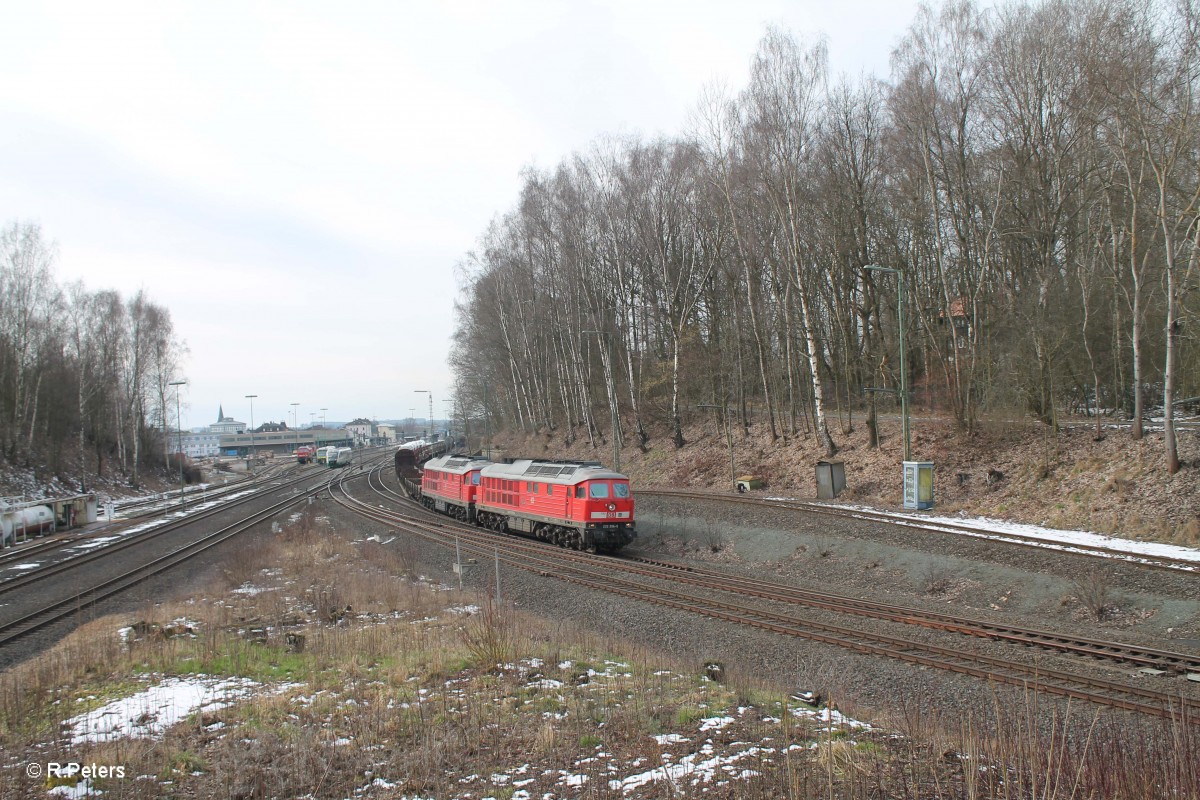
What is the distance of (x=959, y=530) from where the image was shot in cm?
1780

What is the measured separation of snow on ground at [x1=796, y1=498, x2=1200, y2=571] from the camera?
14281 mm

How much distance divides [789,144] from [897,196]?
A: 20.2ft

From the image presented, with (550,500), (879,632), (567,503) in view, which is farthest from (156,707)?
(550,500)

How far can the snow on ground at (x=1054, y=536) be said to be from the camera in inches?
562

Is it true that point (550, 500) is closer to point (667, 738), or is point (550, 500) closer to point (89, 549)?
point (89, 549)

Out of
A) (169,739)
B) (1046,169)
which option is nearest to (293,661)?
(169,739)

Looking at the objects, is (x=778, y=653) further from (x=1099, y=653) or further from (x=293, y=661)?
(x=293, y=661)

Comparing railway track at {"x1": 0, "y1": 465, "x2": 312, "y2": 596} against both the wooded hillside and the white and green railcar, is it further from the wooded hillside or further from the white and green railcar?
the white and green railcar

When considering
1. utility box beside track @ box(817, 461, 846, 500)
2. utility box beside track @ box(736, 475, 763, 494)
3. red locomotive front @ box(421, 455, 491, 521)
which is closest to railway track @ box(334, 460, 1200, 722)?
utility box beside track @ box(817, 461, 846, 500)

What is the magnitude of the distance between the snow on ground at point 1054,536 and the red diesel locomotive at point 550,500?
7900 mm

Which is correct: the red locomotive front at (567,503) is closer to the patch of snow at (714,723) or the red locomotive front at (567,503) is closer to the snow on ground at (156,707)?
the snow on ground at (156,707)

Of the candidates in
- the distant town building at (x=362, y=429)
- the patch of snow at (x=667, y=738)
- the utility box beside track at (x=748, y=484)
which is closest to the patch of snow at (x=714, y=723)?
the patch of snow at (x=667, y=738)

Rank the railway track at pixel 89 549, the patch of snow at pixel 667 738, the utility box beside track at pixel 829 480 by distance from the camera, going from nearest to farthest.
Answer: the patch of snow at pixel 667 738, the railway track at pixel 89 549, the utility box beside track at pixel 829 480

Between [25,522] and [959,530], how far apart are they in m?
35.4
